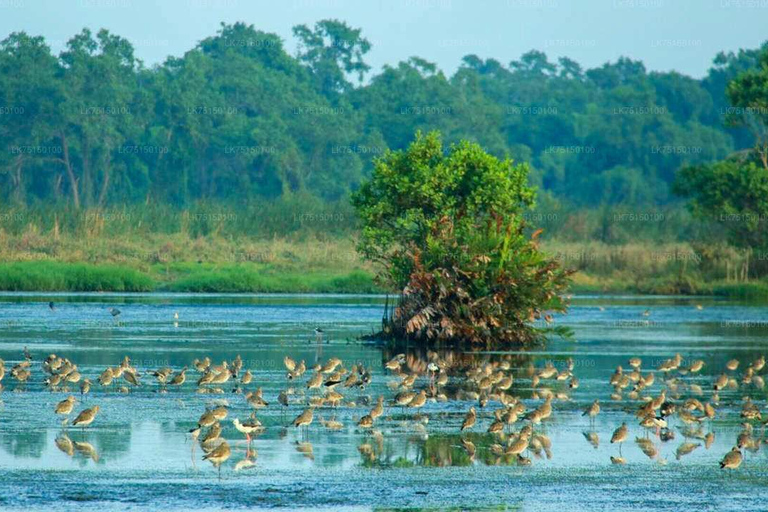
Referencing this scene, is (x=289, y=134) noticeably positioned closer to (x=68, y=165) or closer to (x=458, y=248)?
(x=68, y=165)

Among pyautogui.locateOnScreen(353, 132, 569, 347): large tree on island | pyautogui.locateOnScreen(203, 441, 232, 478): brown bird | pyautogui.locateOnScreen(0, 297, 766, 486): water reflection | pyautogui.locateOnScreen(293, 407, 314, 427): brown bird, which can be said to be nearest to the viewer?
pyautogui.locateOnScreen(203, 441, 232, 478): brown bird

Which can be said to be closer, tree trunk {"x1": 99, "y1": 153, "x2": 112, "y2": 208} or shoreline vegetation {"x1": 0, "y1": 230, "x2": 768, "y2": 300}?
shoreline vegetation {"x1": 0, "y1": 230, "x2": 768, "y2": 300}

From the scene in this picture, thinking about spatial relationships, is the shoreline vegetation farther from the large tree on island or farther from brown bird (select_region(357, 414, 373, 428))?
brown bird (select_region(357, 414, 373, 428))

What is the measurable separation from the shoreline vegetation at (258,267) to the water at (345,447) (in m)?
20.0

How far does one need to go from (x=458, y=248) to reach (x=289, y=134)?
58.6m

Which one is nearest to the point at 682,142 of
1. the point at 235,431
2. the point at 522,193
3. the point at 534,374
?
the point at 522,193

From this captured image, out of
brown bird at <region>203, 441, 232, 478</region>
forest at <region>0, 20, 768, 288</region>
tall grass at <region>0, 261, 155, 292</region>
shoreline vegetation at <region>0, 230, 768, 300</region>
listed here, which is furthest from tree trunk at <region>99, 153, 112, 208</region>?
brown bird at <region>203, 441, 232, 478</region>

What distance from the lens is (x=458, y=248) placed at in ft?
100

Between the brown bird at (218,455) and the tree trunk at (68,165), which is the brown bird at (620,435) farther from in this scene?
the tree trunk at (68,165)

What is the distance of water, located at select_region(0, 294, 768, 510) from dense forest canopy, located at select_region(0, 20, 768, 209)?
154ft

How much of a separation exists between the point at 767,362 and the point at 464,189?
7.94 meters

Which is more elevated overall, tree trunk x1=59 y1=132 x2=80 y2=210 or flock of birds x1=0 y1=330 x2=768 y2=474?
tree trunk x1=59 y1=132 x2=80 y2=210

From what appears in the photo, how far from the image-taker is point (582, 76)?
131 m

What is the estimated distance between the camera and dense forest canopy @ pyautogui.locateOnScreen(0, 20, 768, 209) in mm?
81625
